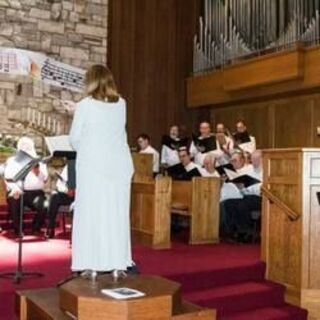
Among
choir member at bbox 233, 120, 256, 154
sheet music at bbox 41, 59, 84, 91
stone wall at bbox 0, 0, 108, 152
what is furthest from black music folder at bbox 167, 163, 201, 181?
sheet music at bbox 41, 59, 84, 91

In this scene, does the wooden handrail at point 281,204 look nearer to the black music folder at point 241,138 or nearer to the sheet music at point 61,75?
the black music folder at point 241,138

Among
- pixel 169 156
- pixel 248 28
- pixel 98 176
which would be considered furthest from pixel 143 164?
pixel 98 176

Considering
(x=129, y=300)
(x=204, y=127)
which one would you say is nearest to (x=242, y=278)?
(x=129, y=300)

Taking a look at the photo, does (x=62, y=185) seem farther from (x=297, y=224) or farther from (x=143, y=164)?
(x=297, y=224)

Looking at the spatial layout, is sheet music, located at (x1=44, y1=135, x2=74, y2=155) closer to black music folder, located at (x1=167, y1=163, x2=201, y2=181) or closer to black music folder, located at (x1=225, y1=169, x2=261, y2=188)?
black music folder, located at (x1=167, y1=163, x2=201, y2=181)

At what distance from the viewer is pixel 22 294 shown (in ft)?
12.1

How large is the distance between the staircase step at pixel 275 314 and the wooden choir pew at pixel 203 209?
166cm

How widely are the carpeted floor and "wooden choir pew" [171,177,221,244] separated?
607mm

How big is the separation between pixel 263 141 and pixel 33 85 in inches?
144

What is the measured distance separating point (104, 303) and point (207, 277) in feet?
5.43

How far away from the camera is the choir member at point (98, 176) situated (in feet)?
11.9

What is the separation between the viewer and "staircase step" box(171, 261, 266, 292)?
15.1 ft

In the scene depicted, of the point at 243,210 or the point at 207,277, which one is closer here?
the point at 207,277

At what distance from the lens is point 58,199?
20.9 feet
